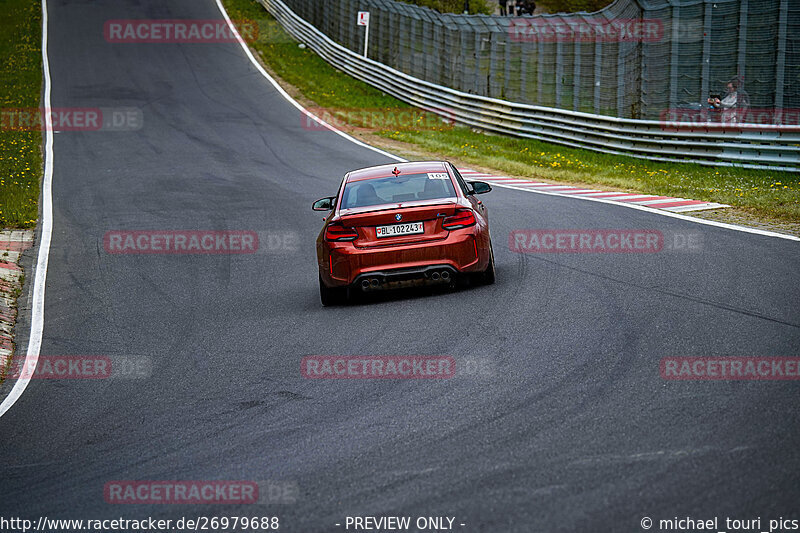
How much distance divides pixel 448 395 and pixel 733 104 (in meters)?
14.5

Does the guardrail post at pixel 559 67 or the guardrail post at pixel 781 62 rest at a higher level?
the guardrail post at pixel 781 62

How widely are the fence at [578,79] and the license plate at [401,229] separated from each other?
10.4 metres

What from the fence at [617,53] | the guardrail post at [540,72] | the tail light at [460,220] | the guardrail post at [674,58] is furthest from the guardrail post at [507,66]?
the tail light at [460,220]

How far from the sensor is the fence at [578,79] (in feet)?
62.3

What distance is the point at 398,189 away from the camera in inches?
418

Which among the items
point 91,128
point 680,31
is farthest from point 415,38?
point 680,31

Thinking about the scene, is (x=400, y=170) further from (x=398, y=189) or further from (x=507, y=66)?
(x=507, y=66)

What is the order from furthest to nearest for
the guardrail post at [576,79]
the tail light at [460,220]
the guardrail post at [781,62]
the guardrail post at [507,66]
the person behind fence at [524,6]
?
the person behind fence at [524,6] < the guardrail post at [507,66] < the guardrail post at [576,79] < the guardrail post at [781,62] < the tail light at [460,220]

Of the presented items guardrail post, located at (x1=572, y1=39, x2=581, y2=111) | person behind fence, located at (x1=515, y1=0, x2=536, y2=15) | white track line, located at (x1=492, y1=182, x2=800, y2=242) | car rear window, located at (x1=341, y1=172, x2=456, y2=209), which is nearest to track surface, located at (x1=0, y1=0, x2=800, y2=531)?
white track line, located at (x1=492, y1=182, x2=800, y2=242)

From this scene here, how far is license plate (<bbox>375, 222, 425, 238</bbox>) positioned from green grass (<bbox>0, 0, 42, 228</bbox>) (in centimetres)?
988

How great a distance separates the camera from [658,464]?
16.8 feet

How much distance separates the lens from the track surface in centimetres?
499

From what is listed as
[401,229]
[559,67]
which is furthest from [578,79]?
[401,229]

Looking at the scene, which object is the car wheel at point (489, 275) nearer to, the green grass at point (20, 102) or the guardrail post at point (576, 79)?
the green grass at point (20, 102)
